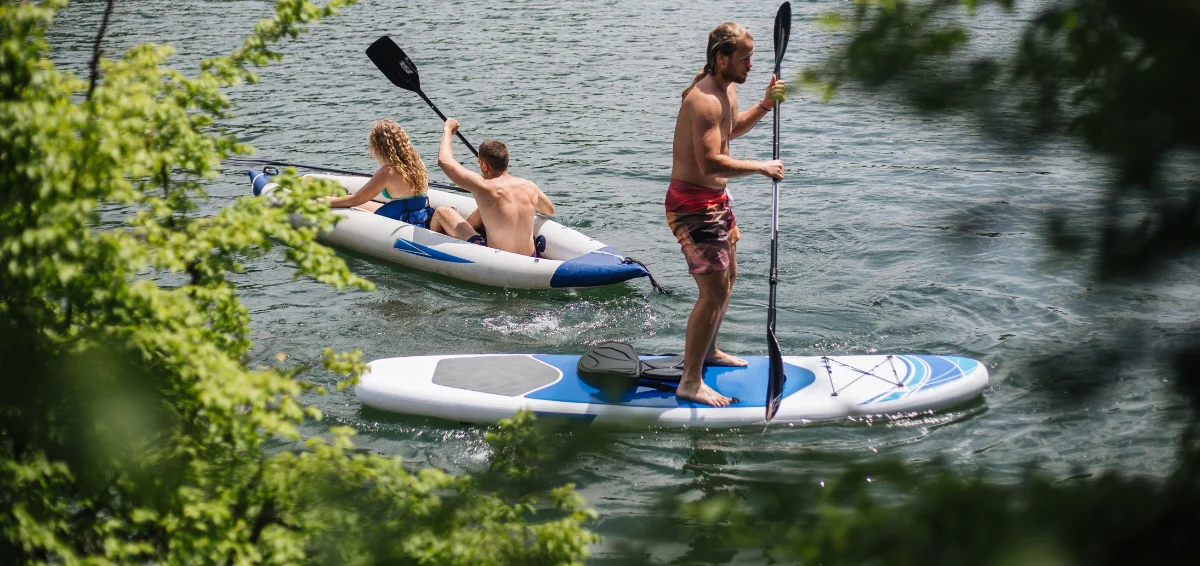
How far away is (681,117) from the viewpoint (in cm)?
518

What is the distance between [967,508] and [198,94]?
2641 mm

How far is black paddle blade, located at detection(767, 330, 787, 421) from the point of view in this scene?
5344 millimetres

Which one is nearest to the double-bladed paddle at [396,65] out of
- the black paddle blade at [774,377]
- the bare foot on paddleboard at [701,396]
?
the bare foot on paddleboard at [701,396]

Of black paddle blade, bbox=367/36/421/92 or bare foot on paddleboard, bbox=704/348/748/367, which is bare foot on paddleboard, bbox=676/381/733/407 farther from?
black paddle blade, bbox=367/36/421/92

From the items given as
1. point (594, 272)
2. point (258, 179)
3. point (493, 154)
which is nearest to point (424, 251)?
point (493, 154)

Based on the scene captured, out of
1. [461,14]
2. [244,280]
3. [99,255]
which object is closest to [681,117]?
[99,255]

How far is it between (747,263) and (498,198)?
6.92 feet

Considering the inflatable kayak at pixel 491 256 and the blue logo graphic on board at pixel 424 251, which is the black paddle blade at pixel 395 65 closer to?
the inflatable kayak at pixel 491 256

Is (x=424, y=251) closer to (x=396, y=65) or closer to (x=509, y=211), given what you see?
(x=509, y=211)

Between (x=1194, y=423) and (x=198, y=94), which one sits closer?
(x=1194, y=423)

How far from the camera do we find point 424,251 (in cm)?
817

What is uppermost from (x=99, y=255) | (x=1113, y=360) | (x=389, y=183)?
(x=1113, y=360)

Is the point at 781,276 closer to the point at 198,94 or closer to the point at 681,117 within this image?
the point at 681,117

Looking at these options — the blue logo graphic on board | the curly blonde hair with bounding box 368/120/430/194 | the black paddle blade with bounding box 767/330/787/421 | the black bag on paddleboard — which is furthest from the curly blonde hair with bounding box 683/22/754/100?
the curly blonde hair with bounding box 368/120/430/194
